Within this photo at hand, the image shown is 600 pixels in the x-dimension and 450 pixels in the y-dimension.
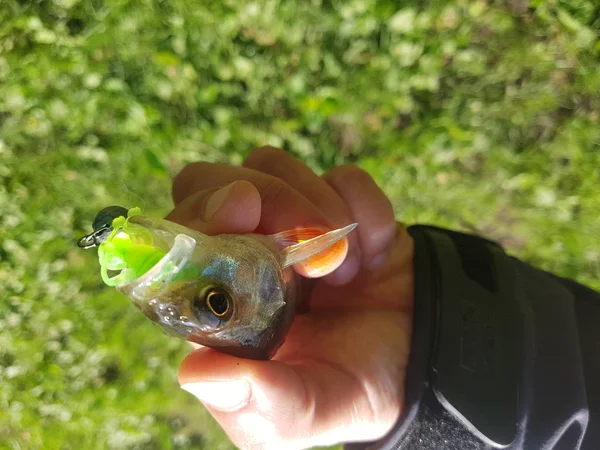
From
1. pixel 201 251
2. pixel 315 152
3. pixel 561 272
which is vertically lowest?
pixel 561 272

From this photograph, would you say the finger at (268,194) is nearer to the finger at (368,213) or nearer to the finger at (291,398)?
the finger at (368,213)

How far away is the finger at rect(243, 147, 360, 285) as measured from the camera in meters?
1.61

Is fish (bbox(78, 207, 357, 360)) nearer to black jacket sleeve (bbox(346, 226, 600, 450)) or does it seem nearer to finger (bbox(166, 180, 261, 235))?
finger (bbox(166, 180, 261, 235))

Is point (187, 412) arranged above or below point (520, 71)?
below

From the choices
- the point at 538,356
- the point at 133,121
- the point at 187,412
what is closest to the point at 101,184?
the point at 133,121

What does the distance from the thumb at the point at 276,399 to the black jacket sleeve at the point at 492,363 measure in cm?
22

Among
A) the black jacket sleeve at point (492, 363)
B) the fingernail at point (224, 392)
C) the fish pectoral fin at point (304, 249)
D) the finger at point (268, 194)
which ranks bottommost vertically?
the black jacket sleeve at point (492, 363)

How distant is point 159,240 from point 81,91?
2038 mm

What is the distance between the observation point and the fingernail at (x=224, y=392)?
103cm

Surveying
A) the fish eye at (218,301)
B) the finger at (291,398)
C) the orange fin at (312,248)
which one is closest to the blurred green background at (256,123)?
the orange fin at (312,248)

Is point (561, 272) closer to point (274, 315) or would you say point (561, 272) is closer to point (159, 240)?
point (274, 315)

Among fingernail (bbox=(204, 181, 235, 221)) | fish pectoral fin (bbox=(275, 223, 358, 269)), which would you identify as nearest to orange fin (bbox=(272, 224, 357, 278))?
fish pectoral fin (bbox=(275, 223, 358, 269))

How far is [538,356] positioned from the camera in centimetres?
Result: 154

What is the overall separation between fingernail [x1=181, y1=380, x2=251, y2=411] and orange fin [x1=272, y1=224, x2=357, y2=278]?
0.26 metres
